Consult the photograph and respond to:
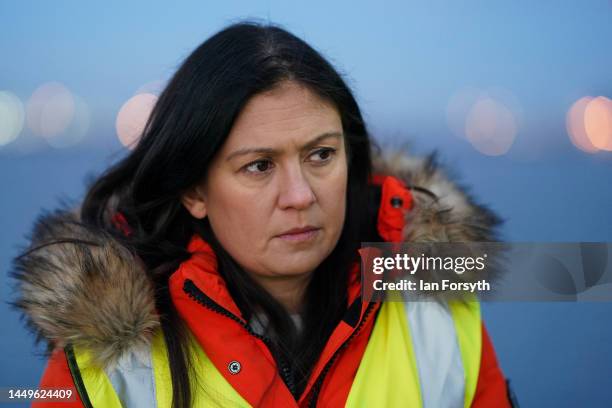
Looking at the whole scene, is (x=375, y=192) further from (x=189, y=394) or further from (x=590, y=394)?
(x=590, y=394)

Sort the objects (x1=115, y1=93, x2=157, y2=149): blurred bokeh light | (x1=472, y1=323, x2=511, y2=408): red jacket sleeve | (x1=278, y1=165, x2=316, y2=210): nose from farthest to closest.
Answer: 1. (x1=115, y1=93, x2=157, y2=149): blurred bokeh light
2. (x1=472, y1=323, x2=511, y2=408): red jacket sleeve
3. (x1=278, y1=165, x2=316, y2=210): nose

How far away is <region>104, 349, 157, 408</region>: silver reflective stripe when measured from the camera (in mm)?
1452

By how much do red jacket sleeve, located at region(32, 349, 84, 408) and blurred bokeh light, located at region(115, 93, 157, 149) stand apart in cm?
110

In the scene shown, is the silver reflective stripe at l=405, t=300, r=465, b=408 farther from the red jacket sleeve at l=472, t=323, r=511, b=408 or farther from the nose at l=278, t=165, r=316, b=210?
the nose at l=278, t=165, r=316, b=210

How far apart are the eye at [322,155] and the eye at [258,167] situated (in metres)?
0.12

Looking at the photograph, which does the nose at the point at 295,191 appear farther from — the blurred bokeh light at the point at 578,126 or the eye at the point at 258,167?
the blurred bokeh light at the point at 578,126

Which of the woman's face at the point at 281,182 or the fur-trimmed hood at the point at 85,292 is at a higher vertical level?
the woman's face at the point at 281,182

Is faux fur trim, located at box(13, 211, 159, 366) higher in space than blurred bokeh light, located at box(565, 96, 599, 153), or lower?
lower

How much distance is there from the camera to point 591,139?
2.64 m

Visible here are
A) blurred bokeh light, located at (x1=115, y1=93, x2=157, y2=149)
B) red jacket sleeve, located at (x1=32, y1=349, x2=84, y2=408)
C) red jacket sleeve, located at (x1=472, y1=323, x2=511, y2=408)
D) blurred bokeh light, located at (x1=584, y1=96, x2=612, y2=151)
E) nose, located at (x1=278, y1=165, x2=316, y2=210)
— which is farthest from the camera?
blurred bokeh light, located at (x1=584, y1=96, x2=612, y2=151)

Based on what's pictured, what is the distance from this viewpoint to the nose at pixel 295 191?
1.56 m

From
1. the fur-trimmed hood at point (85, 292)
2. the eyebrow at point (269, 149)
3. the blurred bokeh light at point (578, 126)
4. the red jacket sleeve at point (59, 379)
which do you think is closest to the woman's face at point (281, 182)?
the eyebrow at point (269, 149)

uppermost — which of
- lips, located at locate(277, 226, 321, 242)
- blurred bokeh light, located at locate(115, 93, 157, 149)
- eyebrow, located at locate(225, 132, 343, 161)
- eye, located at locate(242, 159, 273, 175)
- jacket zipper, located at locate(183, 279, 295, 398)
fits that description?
blurred bokeh light, located at locate(115, 93, 157, 149)

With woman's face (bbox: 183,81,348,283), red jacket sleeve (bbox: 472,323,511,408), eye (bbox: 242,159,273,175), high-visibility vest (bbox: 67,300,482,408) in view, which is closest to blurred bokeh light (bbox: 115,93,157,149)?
woman's face (bbox: 183,81,348,283)
